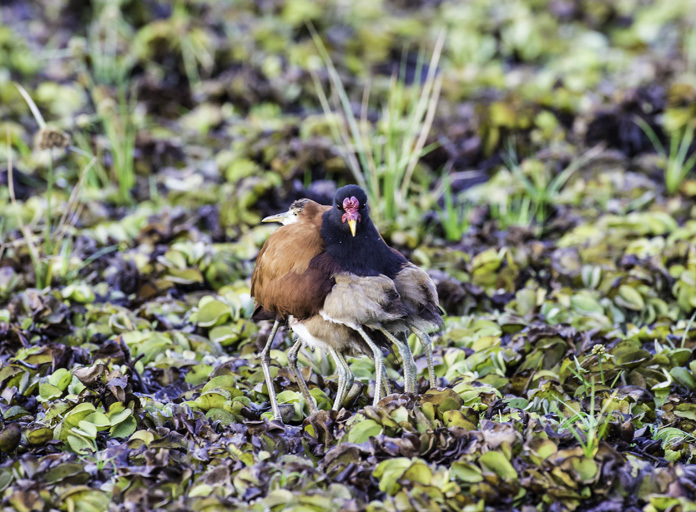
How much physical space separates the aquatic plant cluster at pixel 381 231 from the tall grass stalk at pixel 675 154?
0.02 m

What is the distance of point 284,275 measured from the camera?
3.21 m

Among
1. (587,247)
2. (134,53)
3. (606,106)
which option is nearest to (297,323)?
(587,247)

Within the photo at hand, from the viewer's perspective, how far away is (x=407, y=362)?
3.19 metres

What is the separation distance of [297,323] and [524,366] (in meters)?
1.20

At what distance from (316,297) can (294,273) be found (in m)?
0.17

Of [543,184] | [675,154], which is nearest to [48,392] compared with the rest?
[543,184]

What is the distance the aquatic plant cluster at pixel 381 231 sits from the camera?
283 cm

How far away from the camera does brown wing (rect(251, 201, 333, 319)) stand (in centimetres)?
311

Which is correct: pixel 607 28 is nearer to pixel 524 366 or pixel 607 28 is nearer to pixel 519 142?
pixel 519 142

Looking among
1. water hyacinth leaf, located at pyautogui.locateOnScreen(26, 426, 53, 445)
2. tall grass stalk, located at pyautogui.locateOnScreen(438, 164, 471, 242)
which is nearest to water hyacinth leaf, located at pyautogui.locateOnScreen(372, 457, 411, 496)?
water hyacinth leaf, located at pyautogui.locateOnScreen(26, 426, 53, 445)

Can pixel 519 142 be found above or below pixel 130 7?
below

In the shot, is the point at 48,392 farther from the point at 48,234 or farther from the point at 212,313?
the point at 48,234

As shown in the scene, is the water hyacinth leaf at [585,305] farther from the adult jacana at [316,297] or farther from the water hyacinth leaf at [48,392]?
the water hyacinth leaf at [48,392]

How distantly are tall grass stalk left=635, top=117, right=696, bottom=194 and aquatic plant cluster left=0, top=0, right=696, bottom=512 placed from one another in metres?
0.02
